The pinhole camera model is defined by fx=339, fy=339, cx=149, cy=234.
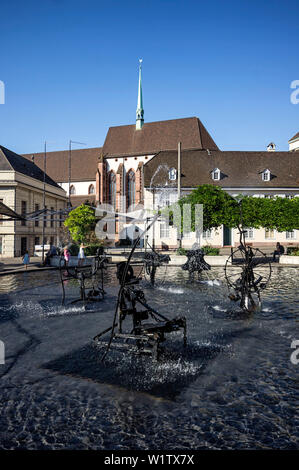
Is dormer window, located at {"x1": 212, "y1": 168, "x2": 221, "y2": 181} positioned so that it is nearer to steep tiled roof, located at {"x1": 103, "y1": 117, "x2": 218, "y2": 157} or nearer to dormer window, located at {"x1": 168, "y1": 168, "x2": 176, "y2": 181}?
dormer window, located at {"x1": 168, "y1": 168, "x2": 176, "y2": 181}

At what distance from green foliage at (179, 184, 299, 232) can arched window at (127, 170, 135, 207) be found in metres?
29.1

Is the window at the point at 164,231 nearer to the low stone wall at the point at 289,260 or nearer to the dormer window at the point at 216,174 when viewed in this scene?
the dormer window at the point at 216,174

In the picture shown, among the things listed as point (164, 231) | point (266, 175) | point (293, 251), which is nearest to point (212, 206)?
point (293, 251)

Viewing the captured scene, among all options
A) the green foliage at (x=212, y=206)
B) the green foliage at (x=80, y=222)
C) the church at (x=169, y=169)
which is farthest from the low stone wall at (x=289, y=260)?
the green foliage at (x=80, y=222)

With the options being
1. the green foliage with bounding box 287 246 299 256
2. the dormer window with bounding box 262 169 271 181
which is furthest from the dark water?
the dormer window with bounding box 262 169 271 181

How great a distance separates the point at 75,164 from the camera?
73812 millimetres

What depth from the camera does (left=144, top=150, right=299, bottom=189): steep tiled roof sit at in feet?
152

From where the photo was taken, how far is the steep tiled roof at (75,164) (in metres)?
71.0

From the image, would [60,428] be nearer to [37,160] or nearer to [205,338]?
[205,338]

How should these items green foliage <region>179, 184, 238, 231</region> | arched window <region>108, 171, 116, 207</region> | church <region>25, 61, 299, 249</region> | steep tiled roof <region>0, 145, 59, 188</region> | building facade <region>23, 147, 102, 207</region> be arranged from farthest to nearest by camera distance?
building facade <region>23, 147, 102, 207</region>, arched window <region>108, 171, 116, 207</region>, church <region>25, 61, 299, 249</region>, steep tiled roof <region>0, 145, 59, 188</region>, green foliage <region>179, 184, 238, 231</region>

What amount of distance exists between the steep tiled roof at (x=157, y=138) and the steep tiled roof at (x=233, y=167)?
28.2 ft

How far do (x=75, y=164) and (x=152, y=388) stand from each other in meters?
72.7

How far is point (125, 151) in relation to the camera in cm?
6288
